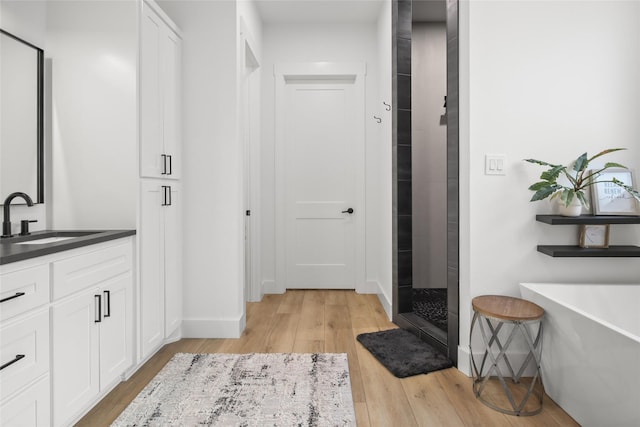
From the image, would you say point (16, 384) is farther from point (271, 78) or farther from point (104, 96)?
point (271, 78)

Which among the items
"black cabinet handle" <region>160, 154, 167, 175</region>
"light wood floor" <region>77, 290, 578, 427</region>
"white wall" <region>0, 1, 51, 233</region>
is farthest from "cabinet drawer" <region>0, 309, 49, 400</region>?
"black cabinet handle" <region>160, 154, 167, 175</region>

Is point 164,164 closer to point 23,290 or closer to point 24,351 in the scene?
point 23,290

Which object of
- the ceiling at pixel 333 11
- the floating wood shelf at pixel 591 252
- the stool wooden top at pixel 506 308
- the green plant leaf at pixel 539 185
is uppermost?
the ceiling at pixel 333 11

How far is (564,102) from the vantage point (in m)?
2.18

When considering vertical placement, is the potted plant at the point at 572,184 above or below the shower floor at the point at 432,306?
above

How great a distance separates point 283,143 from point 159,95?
1777 mm

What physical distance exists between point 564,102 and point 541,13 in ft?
1.66

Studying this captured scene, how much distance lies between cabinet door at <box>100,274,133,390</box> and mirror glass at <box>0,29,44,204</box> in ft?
2.15

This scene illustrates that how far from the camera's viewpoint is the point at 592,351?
1.62m

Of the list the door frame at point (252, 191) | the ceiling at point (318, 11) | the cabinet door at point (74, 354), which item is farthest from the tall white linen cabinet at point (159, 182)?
the ceiling at point (318, 11)

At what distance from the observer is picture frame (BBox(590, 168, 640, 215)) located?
83.0 inches

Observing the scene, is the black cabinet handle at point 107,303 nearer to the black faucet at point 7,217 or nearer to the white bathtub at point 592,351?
the black faucet at point 7,217

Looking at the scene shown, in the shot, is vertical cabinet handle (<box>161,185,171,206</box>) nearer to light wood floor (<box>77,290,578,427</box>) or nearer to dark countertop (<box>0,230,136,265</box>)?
dark countertop (<box>0,230,136,265</box>)

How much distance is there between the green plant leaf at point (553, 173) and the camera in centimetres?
203
